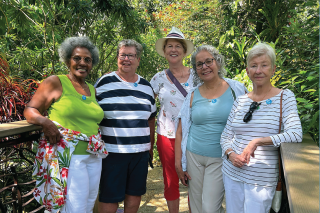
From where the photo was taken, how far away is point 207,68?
7.40 ft

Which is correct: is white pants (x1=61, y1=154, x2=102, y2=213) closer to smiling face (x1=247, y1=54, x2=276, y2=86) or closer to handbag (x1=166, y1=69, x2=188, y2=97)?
handbag (x1=166, y1=69, x2=188, y2=97)

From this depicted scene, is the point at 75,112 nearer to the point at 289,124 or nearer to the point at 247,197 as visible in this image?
the point at 247,197

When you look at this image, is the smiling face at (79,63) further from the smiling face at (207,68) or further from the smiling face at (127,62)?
the smiling face at (207,68)

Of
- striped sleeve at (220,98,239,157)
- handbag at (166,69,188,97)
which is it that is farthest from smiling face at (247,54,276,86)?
handbag at (166,69,188,97)

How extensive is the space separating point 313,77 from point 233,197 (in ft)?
3.48

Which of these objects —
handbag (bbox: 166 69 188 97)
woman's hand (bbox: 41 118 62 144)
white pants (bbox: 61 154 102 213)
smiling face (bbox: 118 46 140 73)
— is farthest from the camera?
handbag (bbox: 166 69 188 97)

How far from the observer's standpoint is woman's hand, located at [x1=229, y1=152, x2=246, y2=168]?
5.71 ft

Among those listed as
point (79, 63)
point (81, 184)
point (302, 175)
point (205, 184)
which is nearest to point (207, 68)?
point (205, 184)

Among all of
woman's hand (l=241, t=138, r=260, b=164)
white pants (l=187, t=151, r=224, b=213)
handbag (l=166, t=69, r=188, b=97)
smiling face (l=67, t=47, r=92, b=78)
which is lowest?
white pants (l=187, t=151, r=224, b=213)

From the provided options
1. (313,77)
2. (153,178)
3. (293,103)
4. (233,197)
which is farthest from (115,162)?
(153,178)

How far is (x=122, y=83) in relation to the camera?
2514mm

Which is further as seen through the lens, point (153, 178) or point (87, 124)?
point (153, 178)

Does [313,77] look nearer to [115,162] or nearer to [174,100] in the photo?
[174,100]

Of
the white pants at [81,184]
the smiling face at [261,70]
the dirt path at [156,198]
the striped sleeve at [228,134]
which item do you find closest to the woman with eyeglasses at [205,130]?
the striped sleeve at [228,134]
